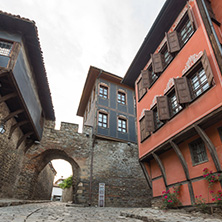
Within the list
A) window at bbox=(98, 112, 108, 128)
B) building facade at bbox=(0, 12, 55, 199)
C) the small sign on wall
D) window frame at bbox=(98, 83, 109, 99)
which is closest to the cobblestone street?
building facade at bbox=(0, 12, 55, 199)

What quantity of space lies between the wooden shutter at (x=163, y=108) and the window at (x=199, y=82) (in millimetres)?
1219

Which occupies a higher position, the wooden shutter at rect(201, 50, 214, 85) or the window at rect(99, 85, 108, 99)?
the window at rect(99, 85, 108, 99)

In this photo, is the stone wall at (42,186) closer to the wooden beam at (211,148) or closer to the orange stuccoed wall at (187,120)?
the orange stuccoed wall at (187,120)

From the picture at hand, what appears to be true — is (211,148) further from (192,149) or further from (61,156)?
(61,156)

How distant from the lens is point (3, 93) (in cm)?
849

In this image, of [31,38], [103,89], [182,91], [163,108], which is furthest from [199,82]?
[103,89]

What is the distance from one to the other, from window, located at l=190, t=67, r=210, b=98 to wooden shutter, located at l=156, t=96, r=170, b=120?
1219 mm

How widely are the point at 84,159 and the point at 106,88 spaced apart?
6.77 meters

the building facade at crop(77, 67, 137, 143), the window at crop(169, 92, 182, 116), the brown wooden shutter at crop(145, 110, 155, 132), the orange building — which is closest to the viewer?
the orange building

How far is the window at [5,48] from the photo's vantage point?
8094 mm

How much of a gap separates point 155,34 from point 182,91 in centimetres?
442

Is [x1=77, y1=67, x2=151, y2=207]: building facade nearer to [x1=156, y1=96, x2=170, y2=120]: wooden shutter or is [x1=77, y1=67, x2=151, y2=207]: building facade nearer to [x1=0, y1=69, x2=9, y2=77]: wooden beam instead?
[x1=156, y1=96, x2=170, y2=120]: wooden shutter

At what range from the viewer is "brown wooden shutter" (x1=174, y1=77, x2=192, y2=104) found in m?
6.24

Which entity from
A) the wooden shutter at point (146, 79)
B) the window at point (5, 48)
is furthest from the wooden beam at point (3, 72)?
the wooden shutter at point (146, 79)
